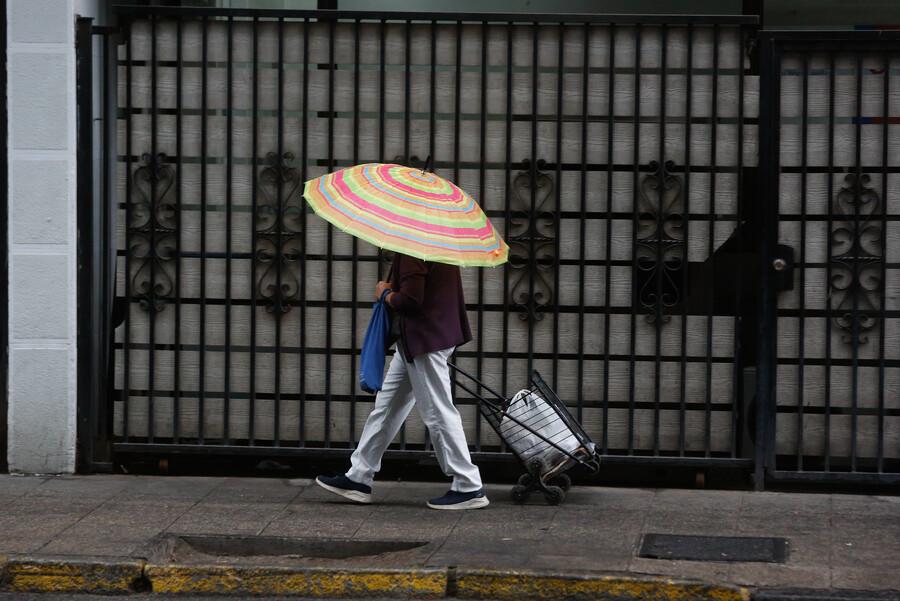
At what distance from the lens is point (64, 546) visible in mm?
5910

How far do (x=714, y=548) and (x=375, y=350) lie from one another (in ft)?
6.58

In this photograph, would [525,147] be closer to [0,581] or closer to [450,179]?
[450,179]

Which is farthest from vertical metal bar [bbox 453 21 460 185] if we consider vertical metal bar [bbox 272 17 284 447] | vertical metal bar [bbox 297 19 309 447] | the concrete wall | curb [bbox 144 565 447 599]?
curb [bbox 144 565 447 599]

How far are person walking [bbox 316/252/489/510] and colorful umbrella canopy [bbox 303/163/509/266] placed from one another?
35cm

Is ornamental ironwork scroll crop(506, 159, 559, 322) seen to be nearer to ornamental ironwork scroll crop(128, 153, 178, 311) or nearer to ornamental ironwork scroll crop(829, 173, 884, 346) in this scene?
ornamental ironwork scroll crop(829, 173, 884, 346)

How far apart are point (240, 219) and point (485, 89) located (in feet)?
5.49

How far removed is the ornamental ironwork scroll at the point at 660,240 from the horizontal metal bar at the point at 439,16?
0.84 m

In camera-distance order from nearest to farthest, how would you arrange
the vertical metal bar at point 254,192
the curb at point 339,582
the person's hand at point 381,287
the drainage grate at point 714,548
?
the curb at point 339,582
the drainage grate at point 714,548
the person's hand at point 381,287
the vertical metal bar at point 254,192

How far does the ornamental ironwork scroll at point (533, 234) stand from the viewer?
24.0ft

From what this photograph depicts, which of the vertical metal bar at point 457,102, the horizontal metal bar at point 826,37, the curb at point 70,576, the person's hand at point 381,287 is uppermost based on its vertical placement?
the horizontal metal bar at point 826,37

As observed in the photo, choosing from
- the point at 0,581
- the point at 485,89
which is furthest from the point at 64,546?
the point at 485,89

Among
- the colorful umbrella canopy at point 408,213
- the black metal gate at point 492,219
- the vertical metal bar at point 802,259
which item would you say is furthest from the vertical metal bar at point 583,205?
the vertical metal bar at point 802,259

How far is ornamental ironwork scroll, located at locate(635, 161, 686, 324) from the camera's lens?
7.26 meters

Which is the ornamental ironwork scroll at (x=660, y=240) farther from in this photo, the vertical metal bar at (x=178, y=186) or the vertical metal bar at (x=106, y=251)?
the vertical metal bar at (x=106, y=251)
